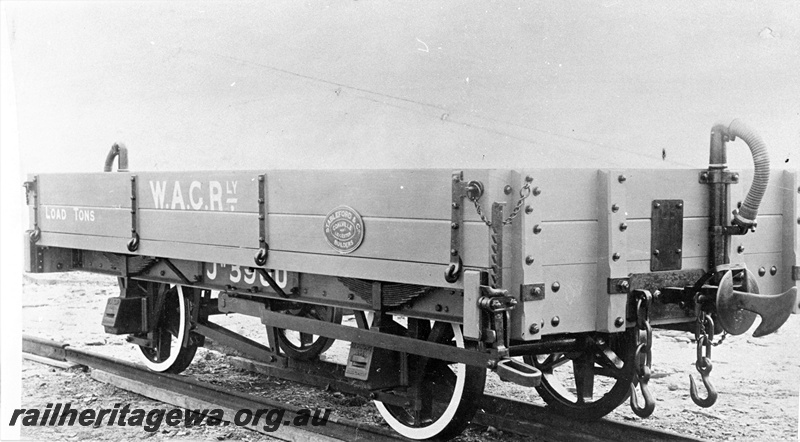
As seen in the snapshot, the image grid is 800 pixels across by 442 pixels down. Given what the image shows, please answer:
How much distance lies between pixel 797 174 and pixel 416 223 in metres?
2.44

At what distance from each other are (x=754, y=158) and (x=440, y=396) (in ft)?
7.50

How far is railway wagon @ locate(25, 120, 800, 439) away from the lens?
397 cm

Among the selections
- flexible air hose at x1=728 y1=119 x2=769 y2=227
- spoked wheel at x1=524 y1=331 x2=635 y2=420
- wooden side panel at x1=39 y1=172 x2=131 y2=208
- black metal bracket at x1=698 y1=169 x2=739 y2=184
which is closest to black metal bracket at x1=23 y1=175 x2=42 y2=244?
wooden side panel at x1=39 y1=172 x2=131 y2=208

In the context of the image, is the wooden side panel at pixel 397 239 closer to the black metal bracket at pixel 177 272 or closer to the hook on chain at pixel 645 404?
the hook on chain at pixel 645 404

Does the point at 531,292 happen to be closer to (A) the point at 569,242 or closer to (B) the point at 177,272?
(A) the point at 569,242

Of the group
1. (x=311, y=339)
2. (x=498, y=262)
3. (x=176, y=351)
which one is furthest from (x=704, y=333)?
(x=176, y=351)

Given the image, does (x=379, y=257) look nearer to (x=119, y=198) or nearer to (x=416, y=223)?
(x=416, y=223)

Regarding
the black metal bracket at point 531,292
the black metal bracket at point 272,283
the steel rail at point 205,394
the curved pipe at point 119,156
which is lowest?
the steel rail at point 205,394

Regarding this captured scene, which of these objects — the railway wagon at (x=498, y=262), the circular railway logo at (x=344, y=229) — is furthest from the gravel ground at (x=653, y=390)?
the circular railway logo at (x=344, y=229)

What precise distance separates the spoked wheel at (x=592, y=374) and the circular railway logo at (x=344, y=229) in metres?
1.48

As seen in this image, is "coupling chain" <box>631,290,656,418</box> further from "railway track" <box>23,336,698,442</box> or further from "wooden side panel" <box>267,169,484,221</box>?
"wooden side panel" <box>267,169,484,221</box>

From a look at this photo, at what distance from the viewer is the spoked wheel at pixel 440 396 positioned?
15.6 ft

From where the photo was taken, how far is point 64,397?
6.59 m

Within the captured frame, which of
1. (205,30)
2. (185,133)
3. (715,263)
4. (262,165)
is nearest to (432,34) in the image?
(715,263)
